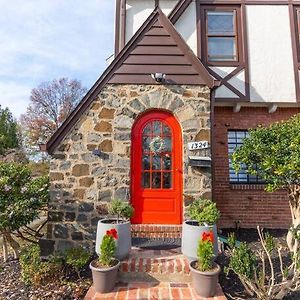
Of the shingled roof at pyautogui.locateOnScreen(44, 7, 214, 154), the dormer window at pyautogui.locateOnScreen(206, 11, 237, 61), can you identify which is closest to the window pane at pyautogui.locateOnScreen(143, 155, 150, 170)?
the shingled roof at pyautogui.locateOnScreen(44, 7, 214, 154)

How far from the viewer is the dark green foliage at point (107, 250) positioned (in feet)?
12.8

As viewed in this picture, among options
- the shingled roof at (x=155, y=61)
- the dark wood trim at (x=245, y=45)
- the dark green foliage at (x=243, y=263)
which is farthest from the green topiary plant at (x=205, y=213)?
the dark wood trim at (x=245, y=45)

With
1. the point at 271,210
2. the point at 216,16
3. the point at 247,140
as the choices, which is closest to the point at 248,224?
the point at 271,210

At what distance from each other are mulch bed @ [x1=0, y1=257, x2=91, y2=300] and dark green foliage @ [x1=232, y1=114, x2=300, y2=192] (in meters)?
3.59

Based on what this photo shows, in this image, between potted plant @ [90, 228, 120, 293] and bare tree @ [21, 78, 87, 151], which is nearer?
potted plant @ [90, 228, 120, 293]

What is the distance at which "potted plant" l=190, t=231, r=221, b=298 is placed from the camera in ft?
12.2

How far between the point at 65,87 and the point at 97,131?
883 inches

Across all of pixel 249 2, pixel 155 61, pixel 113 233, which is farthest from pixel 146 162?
pixel 249 2

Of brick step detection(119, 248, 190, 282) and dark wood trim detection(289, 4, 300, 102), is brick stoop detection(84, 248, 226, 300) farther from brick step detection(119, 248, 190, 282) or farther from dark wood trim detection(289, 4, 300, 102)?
dark wood trim detection(289, 4, 300, 102)

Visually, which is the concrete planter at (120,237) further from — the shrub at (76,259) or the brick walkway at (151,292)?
the brick walkway at (151,292)

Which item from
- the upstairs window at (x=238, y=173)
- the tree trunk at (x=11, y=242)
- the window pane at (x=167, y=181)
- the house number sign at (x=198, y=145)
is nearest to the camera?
the tree trunk at (x=11, y=242)

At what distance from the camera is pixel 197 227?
13.9ft

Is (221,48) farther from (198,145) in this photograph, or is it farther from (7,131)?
(7,131)

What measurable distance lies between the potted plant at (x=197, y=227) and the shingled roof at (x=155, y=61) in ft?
8.92
